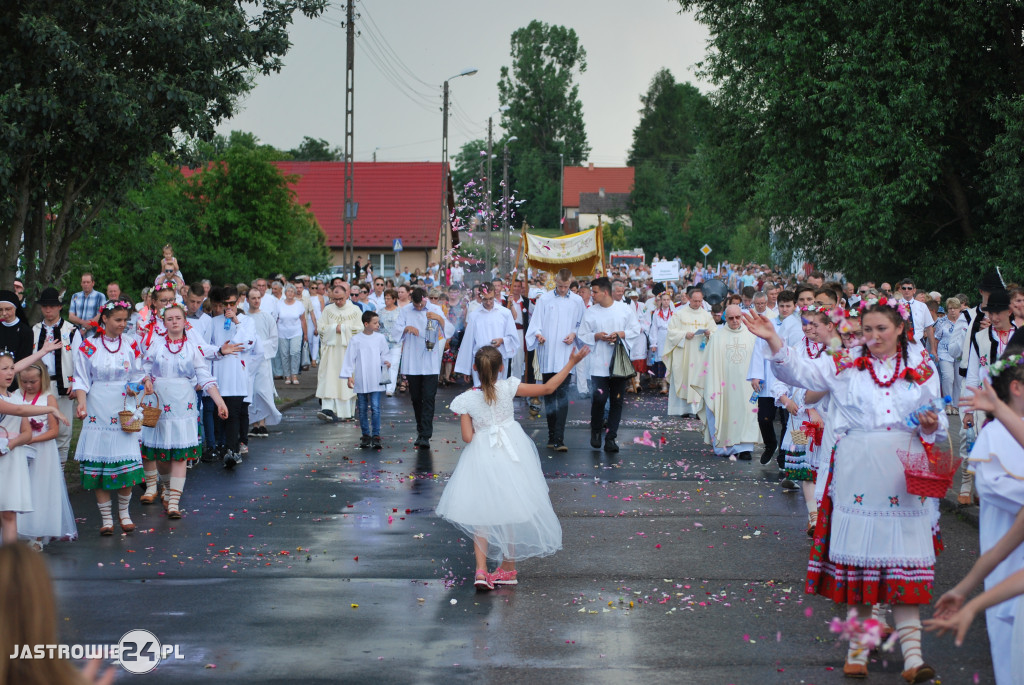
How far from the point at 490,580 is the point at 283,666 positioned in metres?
2.07

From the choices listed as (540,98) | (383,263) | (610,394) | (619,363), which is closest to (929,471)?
(619,363)

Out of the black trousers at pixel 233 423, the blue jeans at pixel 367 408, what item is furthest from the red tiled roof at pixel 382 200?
the black trousers at pixel 233 423

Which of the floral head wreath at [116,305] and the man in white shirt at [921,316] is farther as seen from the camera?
the man in white shirt at [921,316]

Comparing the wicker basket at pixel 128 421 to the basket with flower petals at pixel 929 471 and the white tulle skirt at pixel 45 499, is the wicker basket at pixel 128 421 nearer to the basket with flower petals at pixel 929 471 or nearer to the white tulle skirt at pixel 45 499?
the white tulle skirt at pixel 45 499

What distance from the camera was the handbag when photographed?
14328mm

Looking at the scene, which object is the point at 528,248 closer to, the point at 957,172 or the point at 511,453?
the point at 957,172

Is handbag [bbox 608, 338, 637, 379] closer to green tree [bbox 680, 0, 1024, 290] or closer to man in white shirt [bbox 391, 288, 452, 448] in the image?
man in white shirt [bbox 391, 288, 452, 448]

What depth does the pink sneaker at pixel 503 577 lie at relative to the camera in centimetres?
775

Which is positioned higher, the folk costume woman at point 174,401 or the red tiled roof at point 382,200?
the red tiled roof at point 382,200

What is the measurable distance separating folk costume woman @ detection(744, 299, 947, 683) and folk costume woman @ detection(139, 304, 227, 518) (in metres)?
6.02

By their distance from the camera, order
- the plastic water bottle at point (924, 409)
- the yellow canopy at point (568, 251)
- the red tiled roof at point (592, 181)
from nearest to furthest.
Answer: the plastic water bottle at point (924, 409), the yellow canopy at point (568, 251), the red tiled roof at point (592, 181)

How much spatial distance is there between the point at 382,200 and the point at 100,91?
5308cm

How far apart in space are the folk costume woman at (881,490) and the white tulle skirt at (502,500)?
218 cm

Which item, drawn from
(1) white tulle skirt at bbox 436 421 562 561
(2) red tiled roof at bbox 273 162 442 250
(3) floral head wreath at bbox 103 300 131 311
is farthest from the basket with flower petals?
(2) red tiled roof at bbox 273 162 442 250
